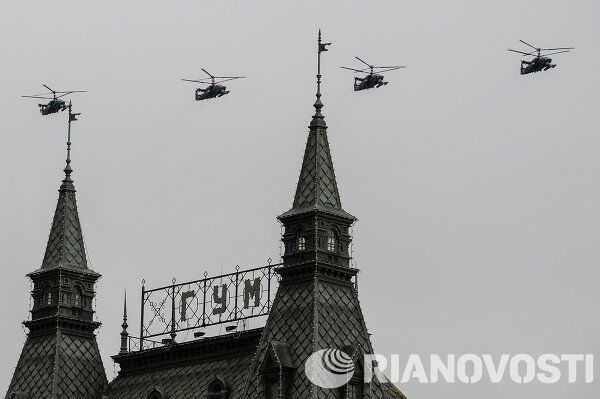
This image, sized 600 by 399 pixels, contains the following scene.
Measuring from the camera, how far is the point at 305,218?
632 feet

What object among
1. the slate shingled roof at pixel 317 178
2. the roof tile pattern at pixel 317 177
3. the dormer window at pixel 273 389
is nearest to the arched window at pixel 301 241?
the slate shingled roof at pixel 317 178

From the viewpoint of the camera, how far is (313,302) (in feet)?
623

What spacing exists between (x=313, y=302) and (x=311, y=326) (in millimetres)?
2054

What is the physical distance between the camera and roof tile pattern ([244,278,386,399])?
188m

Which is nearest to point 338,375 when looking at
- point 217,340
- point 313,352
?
point 313,352

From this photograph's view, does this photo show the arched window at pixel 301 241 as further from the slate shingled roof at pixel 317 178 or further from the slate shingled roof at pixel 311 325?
the slate shingled roof at pixel 311 325

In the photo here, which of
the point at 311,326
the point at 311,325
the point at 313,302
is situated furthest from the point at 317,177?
the point at 311,326

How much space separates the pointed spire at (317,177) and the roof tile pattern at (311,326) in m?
5.72

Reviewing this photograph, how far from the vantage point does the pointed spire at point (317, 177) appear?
19320cm

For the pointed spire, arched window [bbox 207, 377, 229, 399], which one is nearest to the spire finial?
the pointed spire

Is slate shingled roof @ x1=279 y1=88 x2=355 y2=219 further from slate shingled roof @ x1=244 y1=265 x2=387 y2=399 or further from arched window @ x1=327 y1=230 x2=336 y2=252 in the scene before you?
slate shingled roof @ x1=244 y1=265 x2=387 y2=399

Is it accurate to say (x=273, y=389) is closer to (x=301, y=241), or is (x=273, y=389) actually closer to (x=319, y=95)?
(x=301, y=241)

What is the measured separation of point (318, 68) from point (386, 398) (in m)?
25.9

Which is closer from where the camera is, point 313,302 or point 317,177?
point 313,302
